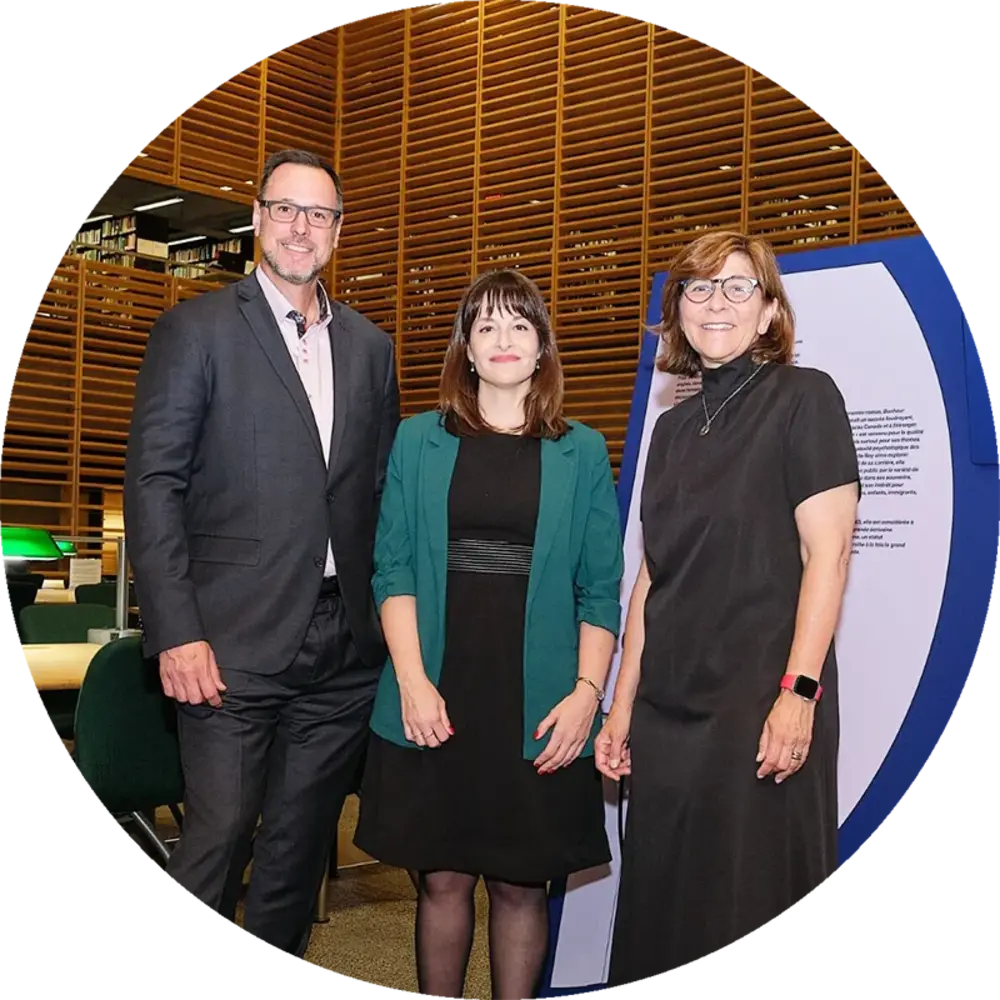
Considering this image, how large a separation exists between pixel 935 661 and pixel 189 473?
178cm

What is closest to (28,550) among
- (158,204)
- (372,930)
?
(372,930)

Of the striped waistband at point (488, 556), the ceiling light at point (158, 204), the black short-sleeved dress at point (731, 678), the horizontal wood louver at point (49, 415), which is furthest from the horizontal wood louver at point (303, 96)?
the black short-sleeved dress at point (731, 678)

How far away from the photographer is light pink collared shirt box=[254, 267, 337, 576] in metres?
2.57

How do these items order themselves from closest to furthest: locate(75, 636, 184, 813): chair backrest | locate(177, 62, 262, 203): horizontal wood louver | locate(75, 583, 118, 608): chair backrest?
locate(75, 636, 184, 813): chair backrest → locate(75, 583, 118, 608): chair backrest → locate(177, 62, 262, 203): horizontal wood louver

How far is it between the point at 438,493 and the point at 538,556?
25cm

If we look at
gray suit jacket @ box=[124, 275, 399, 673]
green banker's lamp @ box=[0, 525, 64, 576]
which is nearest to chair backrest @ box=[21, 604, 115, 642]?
green banker's lamp @ box=[0, 525, 64, 576]

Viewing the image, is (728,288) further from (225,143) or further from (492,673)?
(225,143)

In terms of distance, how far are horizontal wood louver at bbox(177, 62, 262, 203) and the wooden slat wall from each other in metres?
0.01

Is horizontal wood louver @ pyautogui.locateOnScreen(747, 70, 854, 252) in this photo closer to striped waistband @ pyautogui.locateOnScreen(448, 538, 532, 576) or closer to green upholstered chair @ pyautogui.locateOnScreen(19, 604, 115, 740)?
green upholstered chair @ pyautogui.locateOnScreen(19, 604, 115, 740)

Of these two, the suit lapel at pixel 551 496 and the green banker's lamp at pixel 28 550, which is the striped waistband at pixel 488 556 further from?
the green banker's lamp at pixel 28 550

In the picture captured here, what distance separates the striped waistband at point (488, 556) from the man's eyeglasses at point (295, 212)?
76cm

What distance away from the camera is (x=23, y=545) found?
4660mm

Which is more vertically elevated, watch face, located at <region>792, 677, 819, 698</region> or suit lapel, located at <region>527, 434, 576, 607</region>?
suit lapel, located at <region>527, 434, 576, 607</region>

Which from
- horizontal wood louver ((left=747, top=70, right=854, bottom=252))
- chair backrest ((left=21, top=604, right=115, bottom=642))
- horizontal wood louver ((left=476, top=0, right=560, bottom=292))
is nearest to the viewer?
chair backrest ((left=21, top=604, right=115, bottom=642))
